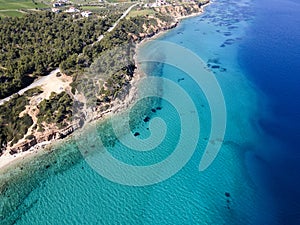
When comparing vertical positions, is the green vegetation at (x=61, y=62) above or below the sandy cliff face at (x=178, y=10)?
above

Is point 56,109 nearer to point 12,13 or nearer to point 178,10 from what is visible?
point 12,13

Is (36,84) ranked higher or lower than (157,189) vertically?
higher

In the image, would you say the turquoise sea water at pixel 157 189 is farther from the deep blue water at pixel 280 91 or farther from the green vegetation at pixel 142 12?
the green vegetation at pixel 142 12

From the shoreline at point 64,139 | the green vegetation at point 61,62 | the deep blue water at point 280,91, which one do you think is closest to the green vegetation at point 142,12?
the green vegetation at point 61,62

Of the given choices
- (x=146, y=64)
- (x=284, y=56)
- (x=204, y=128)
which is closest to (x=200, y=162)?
(x=204, y=128)

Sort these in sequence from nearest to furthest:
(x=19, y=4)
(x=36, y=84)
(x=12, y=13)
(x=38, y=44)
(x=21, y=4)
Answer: (x=36, y=84)
(x=38, y=44)
(x=12, y=13)
(x=19, y=4)
(x=21, y=4)

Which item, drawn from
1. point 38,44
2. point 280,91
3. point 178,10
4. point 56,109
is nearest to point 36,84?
point 56,109

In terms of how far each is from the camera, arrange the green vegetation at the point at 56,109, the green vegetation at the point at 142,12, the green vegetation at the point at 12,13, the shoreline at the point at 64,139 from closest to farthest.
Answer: the shoreline at the point at 64,139 → the green vegetation at the point at 56,109 → the green vegetation at the point at 12,13 → the green vegetation at the point at 142,12
